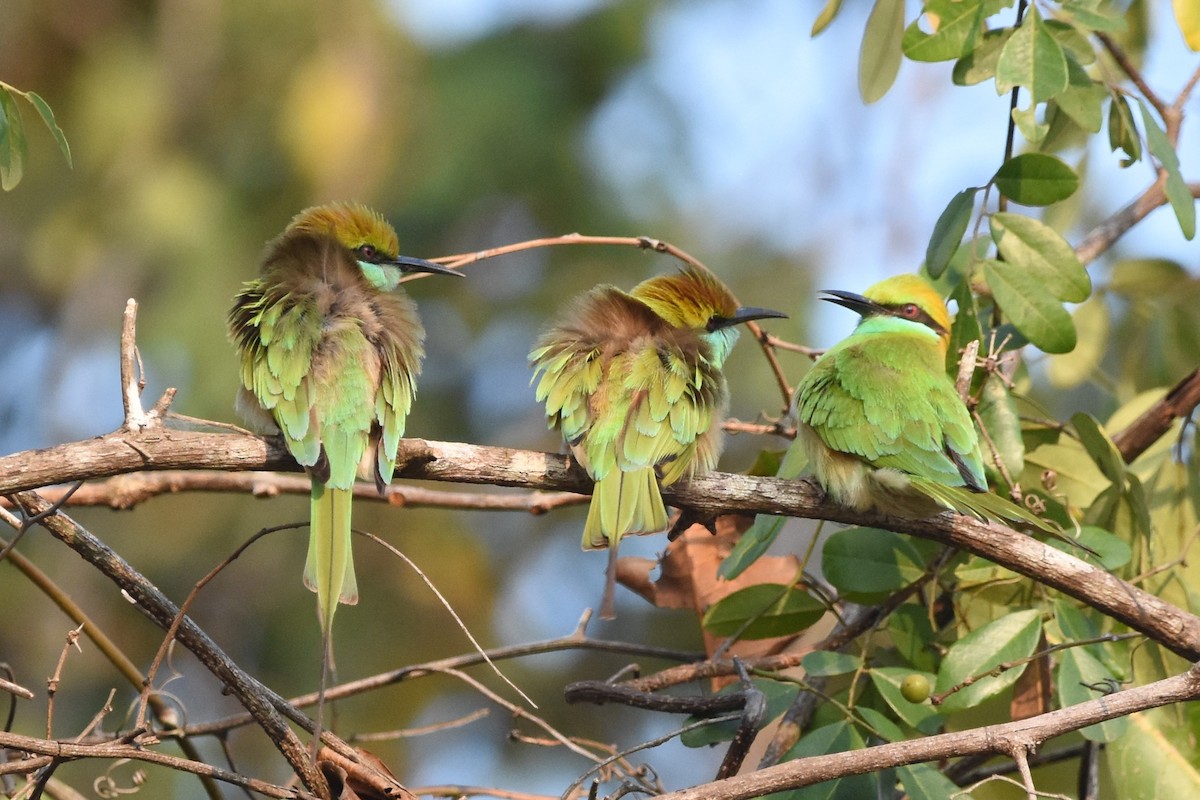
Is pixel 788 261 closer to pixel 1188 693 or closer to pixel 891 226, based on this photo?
pixel 891 226

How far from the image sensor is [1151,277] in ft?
10.6

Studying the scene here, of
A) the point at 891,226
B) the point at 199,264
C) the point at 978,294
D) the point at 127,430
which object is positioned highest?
the point at 199,264

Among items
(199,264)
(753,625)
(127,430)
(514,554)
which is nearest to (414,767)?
(514,554)

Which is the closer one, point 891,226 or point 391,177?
point 891,226

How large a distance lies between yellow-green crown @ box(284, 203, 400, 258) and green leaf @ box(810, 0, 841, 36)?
1.05m

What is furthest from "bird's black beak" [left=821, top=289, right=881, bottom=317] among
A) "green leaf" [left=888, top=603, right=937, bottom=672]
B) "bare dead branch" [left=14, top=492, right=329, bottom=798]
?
"bare dead branch" [left=14, top=492, right=329, bottom=798]

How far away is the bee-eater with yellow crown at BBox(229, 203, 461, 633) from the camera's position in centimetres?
202

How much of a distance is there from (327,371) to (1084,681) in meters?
1.44

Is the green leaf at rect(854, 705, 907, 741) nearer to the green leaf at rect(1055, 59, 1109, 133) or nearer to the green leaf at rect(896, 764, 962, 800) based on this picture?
the green leaf at rect(896, 764, 962, 800)

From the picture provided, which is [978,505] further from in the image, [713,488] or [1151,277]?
[1151,277]

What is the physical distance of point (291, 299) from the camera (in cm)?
231

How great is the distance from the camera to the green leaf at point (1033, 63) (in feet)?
6.94

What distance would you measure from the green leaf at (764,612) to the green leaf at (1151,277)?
1416 mm

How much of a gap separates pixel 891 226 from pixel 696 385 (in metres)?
3.76
